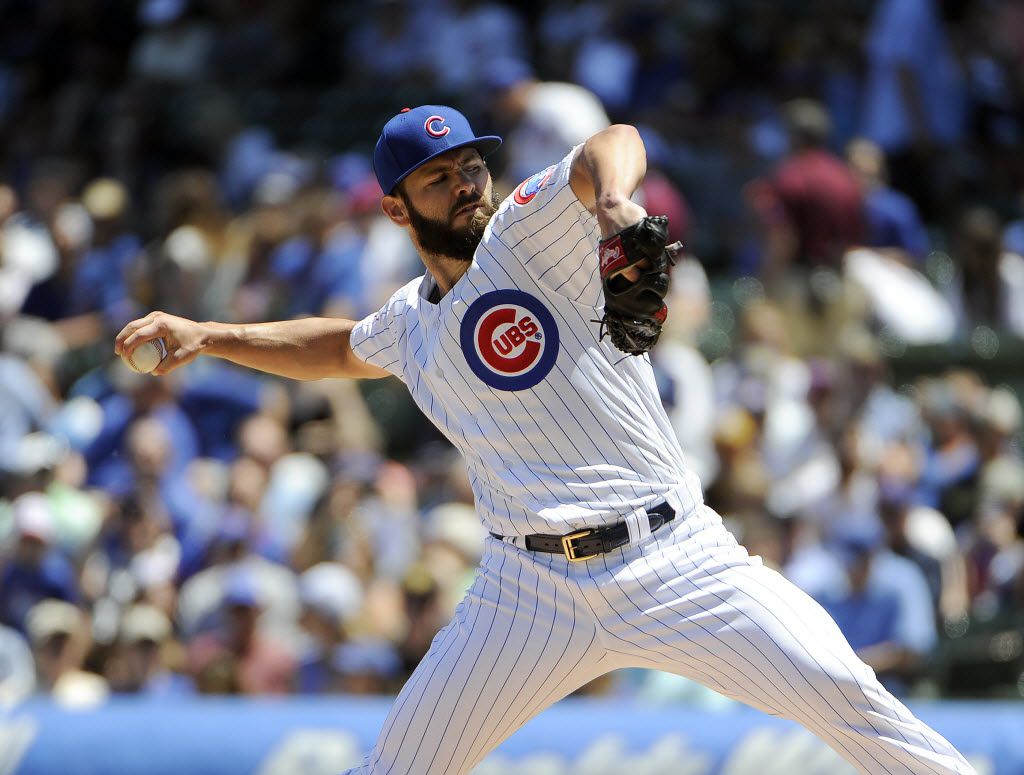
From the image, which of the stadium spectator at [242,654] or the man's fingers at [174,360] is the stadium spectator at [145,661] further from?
the man's fingers at [174,360]

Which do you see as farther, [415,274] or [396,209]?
[415,274]

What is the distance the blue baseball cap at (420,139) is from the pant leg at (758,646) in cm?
103

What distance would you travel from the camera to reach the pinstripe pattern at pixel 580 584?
3729 millimetres

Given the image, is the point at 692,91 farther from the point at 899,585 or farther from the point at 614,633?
the point at 614,633

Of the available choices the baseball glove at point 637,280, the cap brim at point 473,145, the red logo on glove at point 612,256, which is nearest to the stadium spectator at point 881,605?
the cap brim at point 473,145

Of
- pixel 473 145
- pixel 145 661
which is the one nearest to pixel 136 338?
pixel 473 145

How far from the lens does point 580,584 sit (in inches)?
151

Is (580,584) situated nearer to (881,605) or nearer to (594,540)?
(594,540)

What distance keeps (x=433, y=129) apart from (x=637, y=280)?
3.01 ft

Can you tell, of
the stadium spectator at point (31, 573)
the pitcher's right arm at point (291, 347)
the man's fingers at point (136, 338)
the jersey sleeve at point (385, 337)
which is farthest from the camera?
the stadium spectator at point (31, 573)

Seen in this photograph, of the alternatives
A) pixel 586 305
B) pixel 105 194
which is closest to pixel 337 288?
pixel 105 194

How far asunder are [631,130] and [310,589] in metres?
4.35

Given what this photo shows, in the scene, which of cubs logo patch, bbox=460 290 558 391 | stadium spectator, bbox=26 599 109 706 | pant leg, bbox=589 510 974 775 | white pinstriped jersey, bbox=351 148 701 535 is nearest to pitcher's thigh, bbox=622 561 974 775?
pant leg, bbox=589 510 974 775

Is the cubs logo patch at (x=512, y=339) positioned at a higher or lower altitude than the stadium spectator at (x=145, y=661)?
higher
